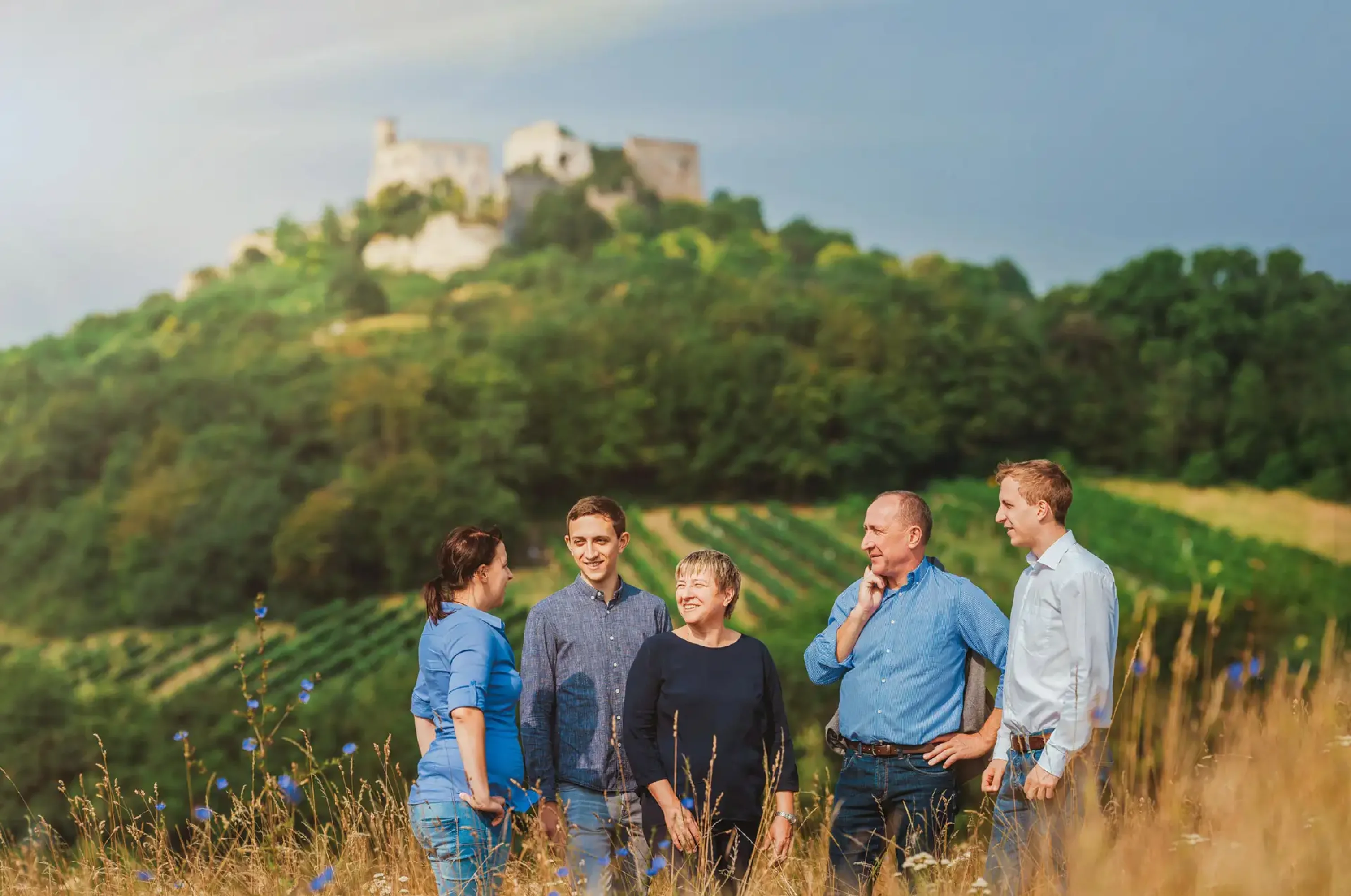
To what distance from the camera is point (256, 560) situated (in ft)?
151

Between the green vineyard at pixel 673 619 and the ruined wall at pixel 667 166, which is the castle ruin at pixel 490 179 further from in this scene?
the green vineyard at pixel 673 619

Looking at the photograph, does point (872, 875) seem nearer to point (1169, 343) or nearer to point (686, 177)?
point (1169, 343)

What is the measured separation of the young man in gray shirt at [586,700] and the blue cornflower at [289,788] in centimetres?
59

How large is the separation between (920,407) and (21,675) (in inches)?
1280

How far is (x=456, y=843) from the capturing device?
305 cm

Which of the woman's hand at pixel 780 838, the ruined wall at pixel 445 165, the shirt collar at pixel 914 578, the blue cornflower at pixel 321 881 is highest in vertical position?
the ruined wall at pixel 445 165

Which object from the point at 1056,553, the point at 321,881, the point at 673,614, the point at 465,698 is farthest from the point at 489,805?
the point at 673,614

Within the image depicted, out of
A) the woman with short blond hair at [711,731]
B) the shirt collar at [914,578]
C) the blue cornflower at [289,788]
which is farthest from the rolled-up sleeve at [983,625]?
the blue cornflower at [289,788]

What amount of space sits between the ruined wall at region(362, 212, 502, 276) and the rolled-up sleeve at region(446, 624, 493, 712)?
64824 millimetres

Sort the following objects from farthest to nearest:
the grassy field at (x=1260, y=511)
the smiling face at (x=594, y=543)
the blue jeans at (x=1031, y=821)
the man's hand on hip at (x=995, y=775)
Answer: the grassy field at (x=1260, y=511) → the smiling face at (x=594, y=543) → the man's hand on hip at (x=995, y=775) → the blue jeans at (x=1031, y=821)

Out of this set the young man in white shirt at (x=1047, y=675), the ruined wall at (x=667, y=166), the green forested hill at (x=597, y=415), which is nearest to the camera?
the young man in white shirt at (x=1047, y=675)

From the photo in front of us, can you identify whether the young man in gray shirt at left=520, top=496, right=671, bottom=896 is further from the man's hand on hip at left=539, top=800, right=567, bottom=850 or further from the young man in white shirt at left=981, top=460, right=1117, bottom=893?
the young man in white shirt at left=981, top=460, right=1117, bottom=893

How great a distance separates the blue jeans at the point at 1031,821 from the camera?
263 cm

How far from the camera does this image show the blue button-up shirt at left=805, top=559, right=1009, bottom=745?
3281 mm
